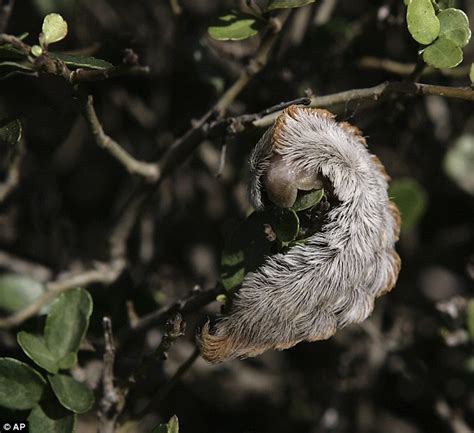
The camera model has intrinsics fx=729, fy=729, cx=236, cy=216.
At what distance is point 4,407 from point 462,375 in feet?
3.93

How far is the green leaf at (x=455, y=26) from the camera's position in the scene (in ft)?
3.90

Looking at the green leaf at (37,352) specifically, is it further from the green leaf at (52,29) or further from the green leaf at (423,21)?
the green leaf at (423,21)

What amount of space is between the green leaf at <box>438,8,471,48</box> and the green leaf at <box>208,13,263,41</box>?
0.33 metres

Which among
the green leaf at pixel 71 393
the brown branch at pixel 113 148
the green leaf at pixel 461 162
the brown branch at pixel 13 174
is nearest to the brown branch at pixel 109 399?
the green leaf at pixel 71 393

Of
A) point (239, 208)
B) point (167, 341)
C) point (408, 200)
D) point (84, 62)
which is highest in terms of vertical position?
point (84, 62)

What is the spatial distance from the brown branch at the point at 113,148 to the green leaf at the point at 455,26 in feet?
1.98

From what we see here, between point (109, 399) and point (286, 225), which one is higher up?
point (286, 225)

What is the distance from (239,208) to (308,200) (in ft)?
3.76

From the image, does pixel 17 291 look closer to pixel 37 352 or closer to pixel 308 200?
pixel 37 352

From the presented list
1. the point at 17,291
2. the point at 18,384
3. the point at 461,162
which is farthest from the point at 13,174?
the point at 461,162

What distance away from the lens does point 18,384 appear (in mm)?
1270

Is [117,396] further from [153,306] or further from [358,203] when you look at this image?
[358,203]

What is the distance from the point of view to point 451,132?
223 centimetres

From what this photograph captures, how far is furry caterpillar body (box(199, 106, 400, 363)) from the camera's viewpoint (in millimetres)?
1135
